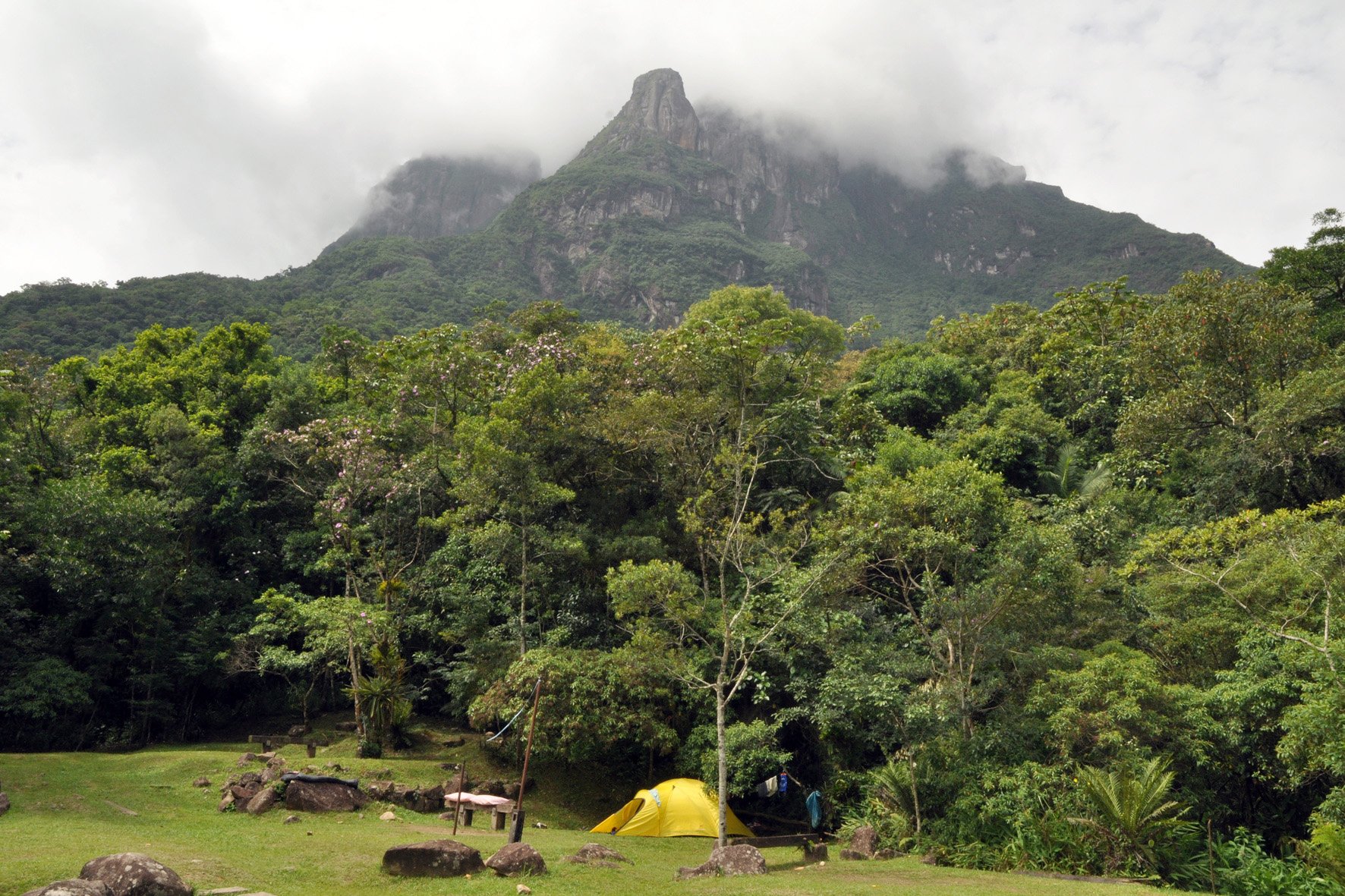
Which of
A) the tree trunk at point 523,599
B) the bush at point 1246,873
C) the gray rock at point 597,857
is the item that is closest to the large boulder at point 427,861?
the gray rock at point 597,857

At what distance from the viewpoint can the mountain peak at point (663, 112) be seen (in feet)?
447

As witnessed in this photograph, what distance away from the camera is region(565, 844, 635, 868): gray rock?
11.2 m

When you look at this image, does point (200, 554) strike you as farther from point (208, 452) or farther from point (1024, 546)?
point (1024, 546)

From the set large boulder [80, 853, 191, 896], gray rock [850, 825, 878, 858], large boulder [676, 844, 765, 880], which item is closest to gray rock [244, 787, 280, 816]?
large boulder [80, 853, 191, 896]

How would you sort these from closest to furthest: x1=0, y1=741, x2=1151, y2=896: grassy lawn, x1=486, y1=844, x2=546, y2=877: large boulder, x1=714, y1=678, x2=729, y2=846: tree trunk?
x1=0, y1=741, x2=1151, y2=896: grassy lawn, x1=486, y1=844, x2=546, y2=877: large boulder, x1=714, y1=678, x2=729, y2=846: tree trunk

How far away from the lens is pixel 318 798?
13.7m

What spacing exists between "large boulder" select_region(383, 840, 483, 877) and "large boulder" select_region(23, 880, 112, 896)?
3190 millimetres

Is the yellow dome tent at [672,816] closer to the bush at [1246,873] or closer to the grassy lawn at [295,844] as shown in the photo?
the grassy lawn at [295,844]

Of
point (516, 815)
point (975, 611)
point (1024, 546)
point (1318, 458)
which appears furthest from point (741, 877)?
point (1318, 458)

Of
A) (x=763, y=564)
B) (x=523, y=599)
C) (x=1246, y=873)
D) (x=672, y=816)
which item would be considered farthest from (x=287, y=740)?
(x=1246, y=873)

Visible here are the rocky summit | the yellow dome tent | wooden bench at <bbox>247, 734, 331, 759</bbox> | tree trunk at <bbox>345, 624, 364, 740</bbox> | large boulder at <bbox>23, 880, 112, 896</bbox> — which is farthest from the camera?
the rocky summit

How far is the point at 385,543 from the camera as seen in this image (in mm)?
21609

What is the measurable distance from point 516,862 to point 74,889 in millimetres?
4699

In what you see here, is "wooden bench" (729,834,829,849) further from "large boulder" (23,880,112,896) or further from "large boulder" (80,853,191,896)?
"large boulder" (23,880,112,896)
